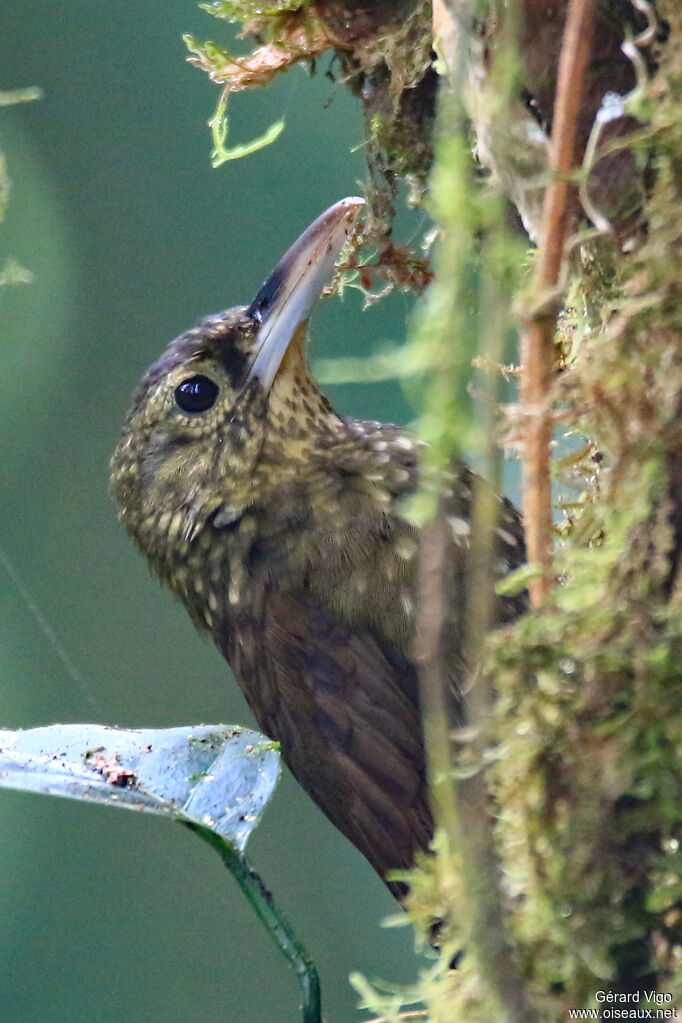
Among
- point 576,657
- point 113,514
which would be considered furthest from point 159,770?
point 113,514

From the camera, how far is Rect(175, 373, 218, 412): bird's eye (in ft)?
6.88

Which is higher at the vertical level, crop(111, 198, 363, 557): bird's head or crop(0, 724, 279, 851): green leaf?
crop(111, 198, 363, 557): bird's head

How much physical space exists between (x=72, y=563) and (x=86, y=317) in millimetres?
1001

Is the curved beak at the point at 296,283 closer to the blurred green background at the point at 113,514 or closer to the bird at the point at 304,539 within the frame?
the bird at the point at 304,539

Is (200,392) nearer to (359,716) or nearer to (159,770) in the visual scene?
(359,716)

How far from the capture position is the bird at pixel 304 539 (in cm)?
190

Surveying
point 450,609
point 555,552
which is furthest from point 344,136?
point 555,552

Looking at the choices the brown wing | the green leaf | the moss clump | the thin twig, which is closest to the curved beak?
the moss clump

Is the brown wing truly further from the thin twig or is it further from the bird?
the thin twig

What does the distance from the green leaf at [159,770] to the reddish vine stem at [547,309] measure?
60 centimetres

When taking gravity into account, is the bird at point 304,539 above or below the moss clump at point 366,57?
below

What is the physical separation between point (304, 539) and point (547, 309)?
113cm

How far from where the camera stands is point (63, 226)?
436 cm

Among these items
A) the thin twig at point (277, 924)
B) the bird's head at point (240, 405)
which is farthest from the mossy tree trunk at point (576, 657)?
the bird's head at point (240, 405)
